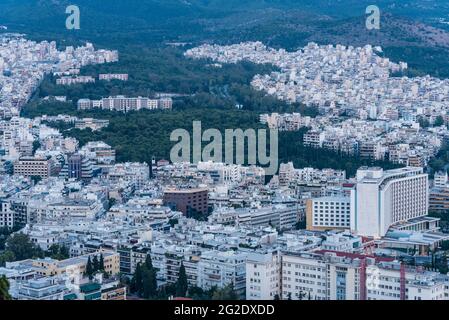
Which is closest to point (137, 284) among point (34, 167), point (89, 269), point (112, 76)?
point (89, 269)

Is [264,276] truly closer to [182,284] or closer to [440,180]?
[182,284]

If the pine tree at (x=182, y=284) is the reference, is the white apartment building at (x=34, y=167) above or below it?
above

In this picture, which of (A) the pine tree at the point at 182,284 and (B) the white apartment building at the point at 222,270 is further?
(B) the white apartment building at the point at 222,270

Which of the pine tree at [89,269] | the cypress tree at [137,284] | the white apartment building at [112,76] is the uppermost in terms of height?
the white apartment building at [112,76]

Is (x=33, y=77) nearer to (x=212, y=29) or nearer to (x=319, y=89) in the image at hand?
(x=319, y=89)

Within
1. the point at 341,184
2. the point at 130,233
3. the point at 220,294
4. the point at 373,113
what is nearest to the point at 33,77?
the point at 373,113

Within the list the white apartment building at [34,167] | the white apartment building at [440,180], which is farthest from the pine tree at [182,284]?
the white apartment building at [34,167]

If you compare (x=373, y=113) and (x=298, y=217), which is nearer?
(x=298, y=217)

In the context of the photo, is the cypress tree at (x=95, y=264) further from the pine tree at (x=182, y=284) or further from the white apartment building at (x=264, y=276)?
the white apartment building at (x=264, y=276)
